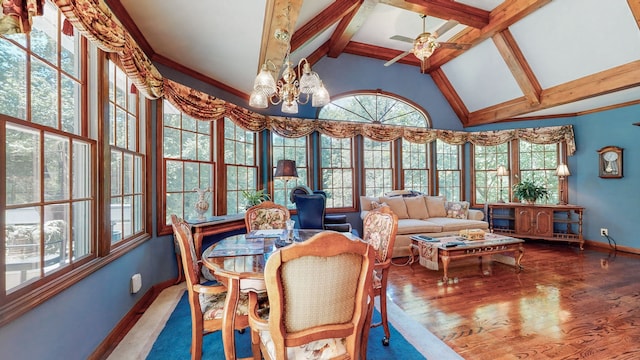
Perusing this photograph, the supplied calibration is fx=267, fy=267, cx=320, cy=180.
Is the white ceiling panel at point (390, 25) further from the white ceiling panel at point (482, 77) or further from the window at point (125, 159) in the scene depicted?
the window at point (125, 159)

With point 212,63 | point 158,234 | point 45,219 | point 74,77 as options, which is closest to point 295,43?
point 212,63

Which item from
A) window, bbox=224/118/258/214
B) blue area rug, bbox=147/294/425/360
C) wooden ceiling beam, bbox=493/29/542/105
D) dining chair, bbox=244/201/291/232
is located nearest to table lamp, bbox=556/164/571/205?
wooden ceiling beam, bbox=493/29/542/105

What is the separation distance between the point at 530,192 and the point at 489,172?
1110 mm

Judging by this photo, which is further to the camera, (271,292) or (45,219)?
(45,219)

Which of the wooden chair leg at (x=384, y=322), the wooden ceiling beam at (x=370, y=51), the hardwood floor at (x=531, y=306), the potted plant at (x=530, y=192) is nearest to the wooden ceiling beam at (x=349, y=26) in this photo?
the wooden ceiling beam at (x=370, y=51)

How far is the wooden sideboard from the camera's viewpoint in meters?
5.12

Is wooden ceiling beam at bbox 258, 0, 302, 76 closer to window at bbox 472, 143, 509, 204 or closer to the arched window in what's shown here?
the arched window

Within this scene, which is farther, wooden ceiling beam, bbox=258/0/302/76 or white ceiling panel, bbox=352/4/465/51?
white ceiling panel, bbox=352/4/465/51

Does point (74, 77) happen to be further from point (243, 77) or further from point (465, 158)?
point (465, 158)

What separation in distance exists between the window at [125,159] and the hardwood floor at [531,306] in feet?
9.27

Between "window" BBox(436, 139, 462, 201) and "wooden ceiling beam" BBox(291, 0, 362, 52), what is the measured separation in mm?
3926

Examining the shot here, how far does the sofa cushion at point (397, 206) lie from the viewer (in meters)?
5.12

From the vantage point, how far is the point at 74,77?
1806 millimetres

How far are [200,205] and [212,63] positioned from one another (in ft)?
5.84
